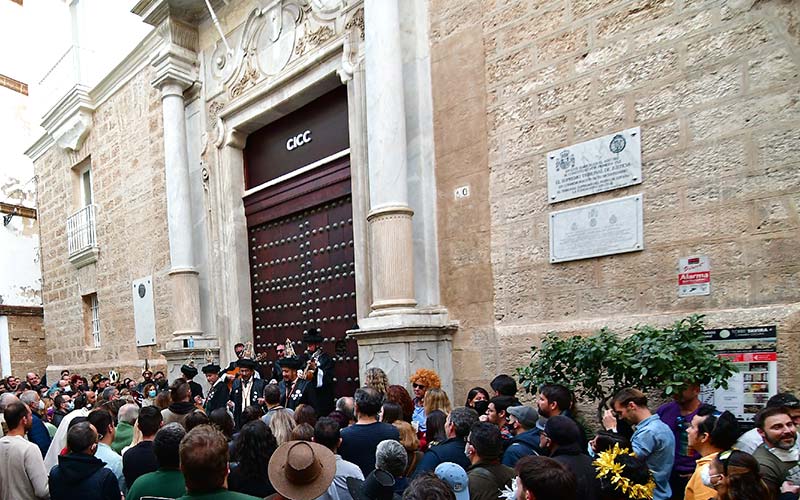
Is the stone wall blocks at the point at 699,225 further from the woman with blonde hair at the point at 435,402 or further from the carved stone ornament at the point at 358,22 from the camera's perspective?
the carved stone ornament at the point at 358,22

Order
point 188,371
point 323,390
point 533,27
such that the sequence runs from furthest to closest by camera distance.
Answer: point 188,371
point 323,390
point 533,27

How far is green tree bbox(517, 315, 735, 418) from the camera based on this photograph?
418 cm

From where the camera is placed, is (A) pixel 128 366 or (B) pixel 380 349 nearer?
(B) pixel 380 349

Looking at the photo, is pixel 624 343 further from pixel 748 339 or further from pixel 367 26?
pixel 367 26

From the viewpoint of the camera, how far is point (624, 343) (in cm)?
459

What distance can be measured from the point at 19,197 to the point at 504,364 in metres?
20.6

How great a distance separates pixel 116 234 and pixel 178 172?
154 inches

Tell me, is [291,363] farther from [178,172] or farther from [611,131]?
[178,172]

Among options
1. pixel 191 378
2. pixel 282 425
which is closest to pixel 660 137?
pixel 282 425

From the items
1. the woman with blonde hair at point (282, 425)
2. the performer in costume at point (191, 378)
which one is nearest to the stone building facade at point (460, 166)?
the performer in costume at point (191, 378)

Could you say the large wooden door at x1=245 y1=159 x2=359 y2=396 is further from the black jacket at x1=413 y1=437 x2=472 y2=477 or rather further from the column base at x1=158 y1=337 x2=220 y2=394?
the black jacket at x1=413 y1=437 x2=472 y2=477

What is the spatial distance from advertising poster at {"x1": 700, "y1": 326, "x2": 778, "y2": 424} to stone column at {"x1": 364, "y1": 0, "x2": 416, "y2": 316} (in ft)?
10.8

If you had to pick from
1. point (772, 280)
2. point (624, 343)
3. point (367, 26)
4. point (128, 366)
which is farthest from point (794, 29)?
point (128, 366)

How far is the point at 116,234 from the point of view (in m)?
14.0
